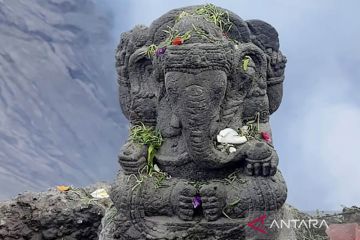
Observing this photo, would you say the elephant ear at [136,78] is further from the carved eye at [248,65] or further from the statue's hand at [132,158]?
the carved eye at [248,65]

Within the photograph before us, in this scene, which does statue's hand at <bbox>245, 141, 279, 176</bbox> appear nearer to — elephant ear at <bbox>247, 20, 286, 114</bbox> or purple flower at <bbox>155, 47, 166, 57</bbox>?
elephant ear at <bbox>247, 20, 286, 114</bbox>

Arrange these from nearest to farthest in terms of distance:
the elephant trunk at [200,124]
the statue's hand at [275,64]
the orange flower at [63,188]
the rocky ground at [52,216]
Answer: the elephant trunk at [200,124] → the statue's hand at [275,64] → the rocky ground at [52,216] → the orange flower at [63,188]

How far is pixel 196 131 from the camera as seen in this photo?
4.21m

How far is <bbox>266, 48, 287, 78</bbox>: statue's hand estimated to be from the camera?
15.6 ft

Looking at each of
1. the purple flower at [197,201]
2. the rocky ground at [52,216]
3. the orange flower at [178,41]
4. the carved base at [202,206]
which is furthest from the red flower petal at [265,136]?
the rocky ground at [52,216]

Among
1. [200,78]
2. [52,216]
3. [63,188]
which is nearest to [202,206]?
[200,78]

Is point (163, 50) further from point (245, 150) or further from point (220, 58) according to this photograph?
point (245, 150)

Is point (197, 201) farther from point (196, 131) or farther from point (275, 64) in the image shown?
point (275, 64)

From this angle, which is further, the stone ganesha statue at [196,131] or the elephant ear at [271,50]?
the elephant ear at [271,50]

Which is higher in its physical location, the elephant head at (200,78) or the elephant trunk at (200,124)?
the elephant head at (200,78)

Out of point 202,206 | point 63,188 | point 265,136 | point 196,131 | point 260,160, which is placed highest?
point 63,188

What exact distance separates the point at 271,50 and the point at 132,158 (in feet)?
3.79

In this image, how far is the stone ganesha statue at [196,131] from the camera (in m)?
4.20

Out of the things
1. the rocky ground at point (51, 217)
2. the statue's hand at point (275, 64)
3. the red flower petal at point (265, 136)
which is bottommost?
the red flower petal at point (265, 136)
